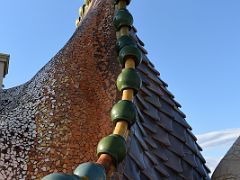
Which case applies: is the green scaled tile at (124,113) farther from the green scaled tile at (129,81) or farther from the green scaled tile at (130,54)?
the green scaled tile at (130,54)

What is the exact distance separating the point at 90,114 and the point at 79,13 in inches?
41.0

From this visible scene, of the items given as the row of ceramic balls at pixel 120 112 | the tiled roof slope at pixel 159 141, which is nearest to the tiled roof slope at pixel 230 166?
the tiled roof slope at pixel 159 141

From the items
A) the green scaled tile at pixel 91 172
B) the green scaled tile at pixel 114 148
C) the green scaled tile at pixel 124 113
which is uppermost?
the green scaled tile at pixel 124 113

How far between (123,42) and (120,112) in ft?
1.28

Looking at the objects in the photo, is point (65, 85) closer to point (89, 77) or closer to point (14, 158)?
point (89, 77)

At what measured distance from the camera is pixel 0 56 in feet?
6.40

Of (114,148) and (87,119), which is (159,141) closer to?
(87,119)

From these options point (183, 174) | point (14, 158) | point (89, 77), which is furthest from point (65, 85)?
point (183, 174)

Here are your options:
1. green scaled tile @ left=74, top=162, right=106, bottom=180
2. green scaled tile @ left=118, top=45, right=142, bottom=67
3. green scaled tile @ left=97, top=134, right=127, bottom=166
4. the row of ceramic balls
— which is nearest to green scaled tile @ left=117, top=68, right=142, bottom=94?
the row of ceramic balls

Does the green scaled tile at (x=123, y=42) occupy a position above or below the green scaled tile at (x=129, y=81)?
above

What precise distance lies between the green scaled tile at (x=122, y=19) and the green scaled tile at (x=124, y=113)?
0.46 m

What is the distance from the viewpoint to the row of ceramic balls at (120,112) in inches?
44.1

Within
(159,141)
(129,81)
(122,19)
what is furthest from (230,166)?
(122,19)

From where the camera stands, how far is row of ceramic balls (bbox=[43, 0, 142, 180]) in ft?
3.67
